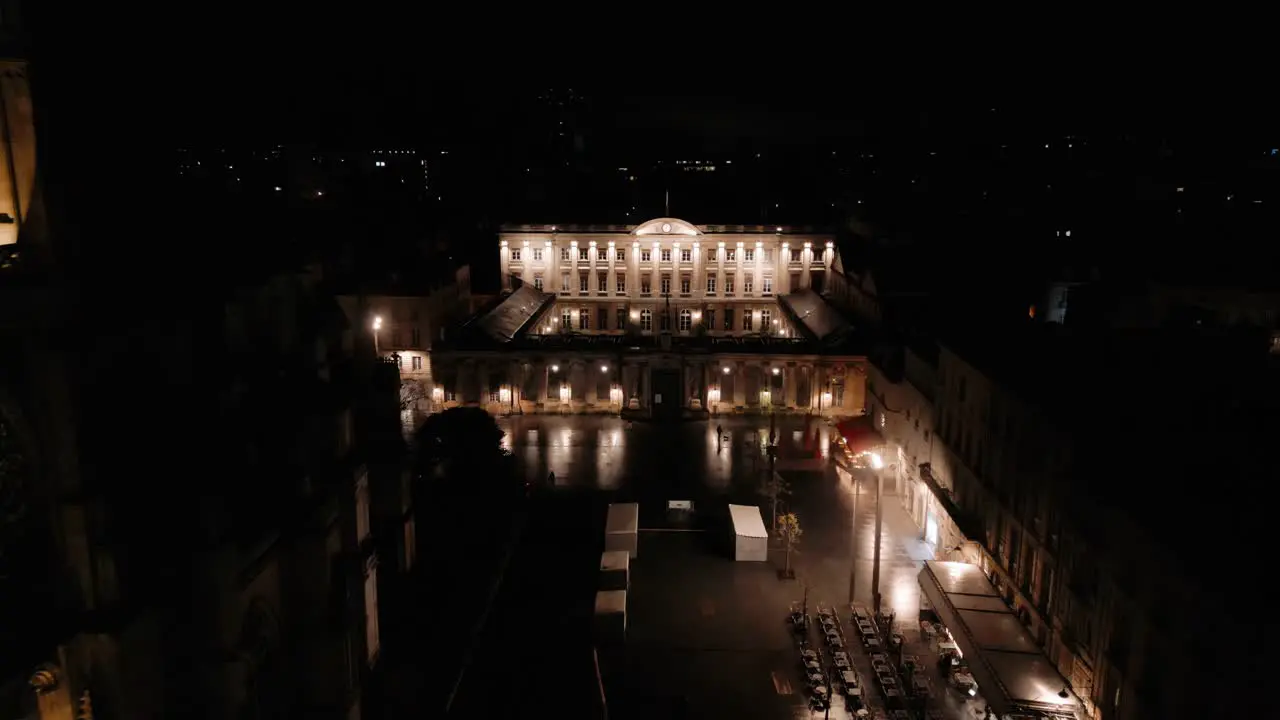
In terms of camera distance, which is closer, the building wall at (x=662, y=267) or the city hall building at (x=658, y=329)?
the city hall building at (x=658, y=329)

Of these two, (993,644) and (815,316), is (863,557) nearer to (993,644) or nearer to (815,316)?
(993,644)

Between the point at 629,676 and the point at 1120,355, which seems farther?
the point at 1120,355

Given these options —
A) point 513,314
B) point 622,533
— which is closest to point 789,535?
point 622,533

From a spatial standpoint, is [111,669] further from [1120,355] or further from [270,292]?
[1120,355]

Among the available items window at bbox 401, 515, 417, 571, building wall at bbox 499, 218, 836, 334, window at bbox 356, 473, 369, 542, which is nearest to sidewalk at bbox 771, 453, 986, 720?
window at bbox 401, 515, 417, 571

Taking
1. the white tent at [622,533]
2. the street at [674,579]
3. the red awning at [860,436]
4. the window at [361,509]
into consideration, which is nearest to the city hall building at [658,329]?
the street at [674,579]

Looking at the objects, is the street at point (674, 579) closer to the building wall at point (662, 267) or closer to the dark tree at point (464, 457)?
the dark tree at point (464, 457)

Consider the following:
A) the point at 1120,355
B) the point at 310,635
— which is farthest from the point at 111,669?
the point at 1120,355
